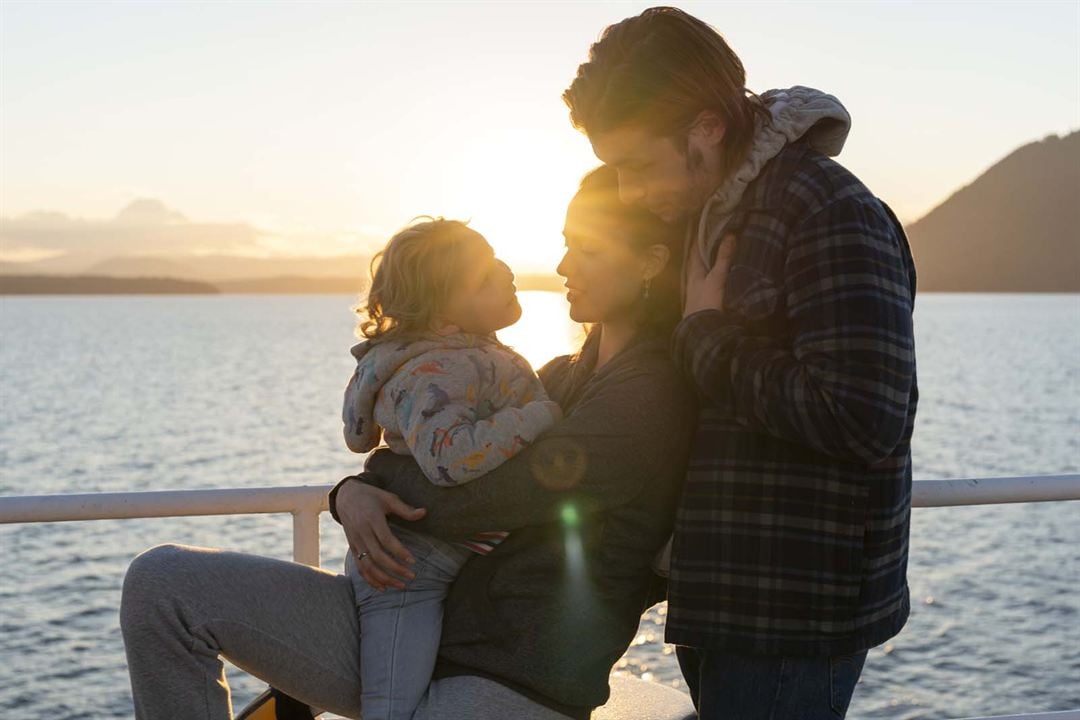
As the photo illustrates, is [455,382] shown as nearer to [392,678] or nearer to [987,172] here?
[392,678]

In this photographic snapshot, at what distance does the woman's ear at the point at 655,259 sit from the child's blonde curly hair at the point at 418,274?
331mm

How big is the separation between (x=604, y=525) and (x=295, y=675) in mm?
Answer: 614

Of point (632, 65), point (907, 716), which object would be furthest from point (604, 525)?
point (907, 716)

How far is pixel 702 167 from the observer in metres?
2.00

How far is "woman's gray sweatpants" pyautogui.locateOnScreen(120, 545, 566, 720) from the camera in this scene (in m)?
2.05

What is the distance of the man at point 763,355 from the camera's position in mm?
1838

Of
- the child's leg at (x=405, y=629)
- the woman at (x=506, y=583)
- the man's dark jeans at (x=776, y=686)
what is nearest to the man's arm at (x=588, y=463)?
the woman at (x=506, y=583)

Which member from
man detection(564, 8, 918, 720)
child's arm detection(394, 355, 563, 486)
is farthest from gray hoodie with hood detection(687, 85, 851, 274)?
child's arm detection(394, 355, 563, 486)

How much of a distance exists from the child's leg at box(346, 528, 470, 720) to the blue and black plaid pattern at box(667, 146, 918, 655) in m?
0.45

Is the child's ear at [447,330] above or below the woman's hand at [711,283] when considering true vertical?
below

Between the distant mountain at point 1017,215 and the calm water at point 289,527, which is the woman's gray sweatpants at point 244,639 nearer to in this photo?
the calm water at point 289,527

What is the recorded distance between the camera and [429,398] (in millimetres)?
2180

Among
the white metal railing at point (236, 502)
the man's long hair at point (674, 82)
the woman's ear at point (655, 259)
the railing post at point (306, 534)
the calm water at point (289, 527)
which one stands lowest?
the calm water at point (289, 527)

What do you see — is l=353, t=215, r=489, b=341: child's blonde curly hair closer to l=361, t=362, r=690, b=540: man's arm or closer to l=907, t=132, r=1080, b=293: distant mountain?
l=361, t=362, r=690, b=540: man's arm
